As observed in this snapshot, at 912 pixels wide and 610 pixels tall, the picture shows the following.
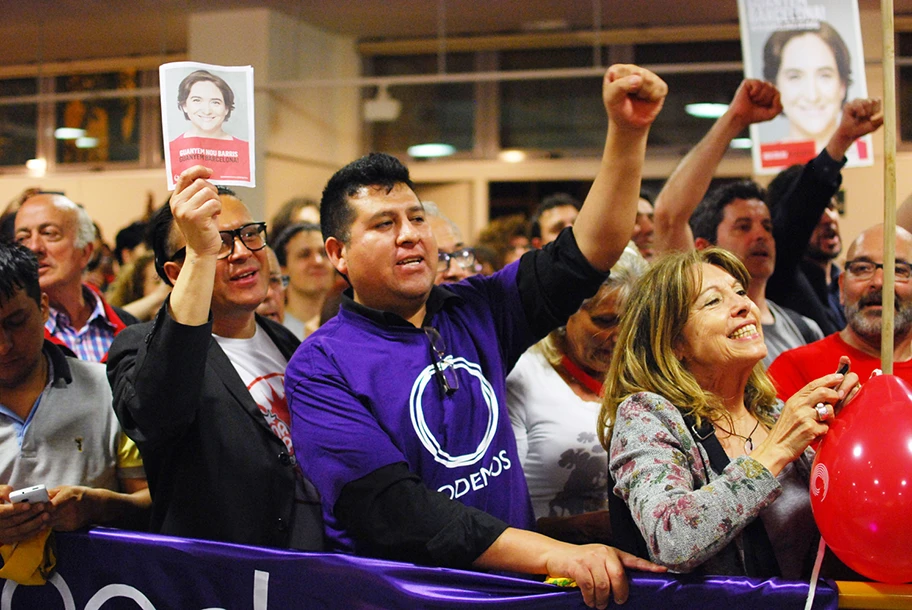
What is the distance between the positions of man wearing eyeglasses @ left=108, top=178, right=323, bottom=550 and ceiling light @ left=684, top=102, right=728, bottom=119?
6.18 m

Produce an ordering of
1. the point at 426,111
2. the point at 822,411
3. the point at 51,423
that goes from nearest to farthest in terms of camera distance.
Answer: the point at 822,411 < the point at 51,423 < the point at 426,111

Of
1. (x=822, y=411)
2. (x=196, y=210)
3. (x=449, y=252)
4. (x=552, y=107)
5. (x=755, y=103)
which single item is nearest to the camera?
(x=822, y=411)

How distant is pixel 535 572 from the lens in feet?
5.11

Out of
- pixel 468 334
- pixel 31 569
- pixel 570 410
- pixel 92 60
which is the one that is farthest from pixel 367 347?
pixel 92 60

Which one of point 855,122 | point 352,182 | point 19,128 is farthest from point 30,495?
point 19,128

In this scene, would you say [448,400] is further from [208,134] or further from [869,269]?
[869,269]

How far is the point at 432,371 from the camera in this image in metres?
1.77

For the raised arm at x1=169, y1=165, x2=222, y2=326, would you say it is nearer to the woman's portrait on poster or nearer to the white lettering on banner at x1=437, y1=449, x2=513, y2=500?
the woman's portrait on poster

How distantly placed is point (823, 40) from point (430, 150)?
5662 mm

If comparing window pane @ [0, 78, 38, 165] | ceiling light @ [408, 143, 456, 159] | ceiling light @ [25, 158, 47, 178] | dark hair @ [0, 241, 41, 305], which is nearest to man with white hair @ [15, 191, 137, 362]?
dark hair @ [0, 241, 41, 305]

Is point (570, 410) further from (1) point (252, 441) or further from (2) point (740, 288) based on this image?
(1) point (252, 441)

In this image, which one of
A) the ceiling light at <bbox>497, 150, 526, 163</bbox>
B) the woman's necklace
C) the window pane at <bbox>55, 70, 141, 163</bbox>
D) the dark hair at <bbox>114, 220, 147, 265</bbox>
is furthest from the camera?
the window pane at <bbox>55, 70, 141, 163</bbox>

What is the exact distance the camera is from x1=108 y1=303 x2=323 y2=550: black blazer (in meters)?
1.78

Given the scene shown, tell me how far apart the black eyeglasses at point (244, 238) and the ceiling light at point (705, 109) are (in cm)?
618
